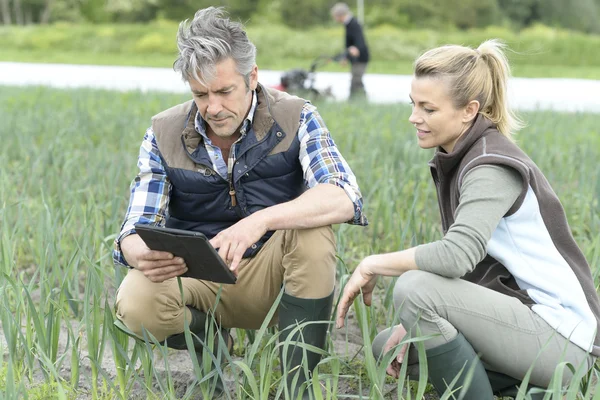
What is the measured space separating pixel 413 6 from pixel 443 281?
2314 cm

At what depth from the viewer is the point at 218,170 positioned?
200 cm

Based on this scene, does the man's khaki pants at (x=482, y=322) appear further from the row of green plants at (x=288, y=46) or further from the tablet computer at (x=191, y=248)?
the row of green plants at (x=288, y=46)

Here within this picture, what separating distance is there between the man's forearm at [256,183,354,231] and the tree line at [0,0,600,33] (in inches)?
820

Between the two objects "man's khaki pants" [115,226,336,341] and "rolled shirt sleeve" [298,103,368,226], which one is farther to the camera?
"rolled shirt sleeve" [298,103,368,226]

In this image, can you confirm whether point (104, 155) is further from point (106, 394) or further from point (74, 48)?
point (74, 48)

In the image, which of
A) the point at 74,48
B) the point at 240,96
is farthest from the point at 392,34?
the point at 240,96

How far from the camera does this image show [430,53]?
1.79m

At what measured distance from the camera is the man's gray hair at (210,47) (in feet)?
6.13

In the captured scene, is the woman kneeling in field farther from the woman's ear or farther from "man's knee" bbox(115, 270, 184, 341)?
"man's knee" bbox(115, 270, 184, 341)

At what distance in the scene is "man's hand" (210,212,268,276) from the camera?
181 cm

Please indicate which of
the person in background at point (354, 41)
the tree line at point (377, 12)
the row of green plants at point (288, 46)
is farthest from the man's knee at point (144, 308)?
the tree line at point (377, 12)

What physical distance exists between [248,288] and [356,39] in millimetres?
7101

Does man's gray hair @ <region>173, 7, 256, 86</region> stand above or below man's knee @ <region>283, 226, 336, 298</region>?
above

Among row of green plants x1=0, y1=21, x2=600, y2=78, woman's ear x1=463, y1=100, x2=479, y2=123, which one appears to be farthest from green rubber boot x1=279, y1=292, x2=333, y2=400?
row of green plants x1=0, y1=21, x2=600, y2=78
